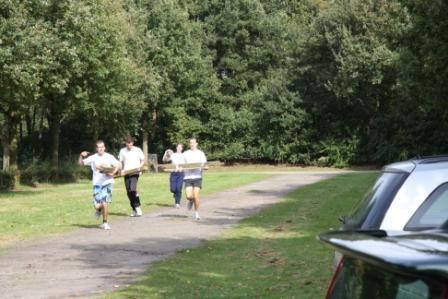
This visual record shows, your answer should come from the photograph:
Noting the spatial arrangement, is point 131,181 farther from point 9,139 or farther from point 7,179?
point 9,139

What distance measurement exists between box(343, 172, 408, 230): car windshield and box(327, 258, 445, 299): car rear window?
2.19 metres

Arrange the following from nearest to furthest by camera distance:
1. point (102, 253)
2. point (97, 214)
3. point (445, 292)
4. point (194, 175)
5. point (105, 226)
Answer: point (445, 292)
point (102, 253)
point (105, 226)
point (97, 214)
point (194, 175)

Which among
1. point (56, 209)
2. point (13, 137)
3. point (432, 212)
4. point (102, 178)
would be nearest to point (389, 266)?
point (432, 212)

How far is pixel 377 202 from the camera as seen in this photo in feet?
17.5

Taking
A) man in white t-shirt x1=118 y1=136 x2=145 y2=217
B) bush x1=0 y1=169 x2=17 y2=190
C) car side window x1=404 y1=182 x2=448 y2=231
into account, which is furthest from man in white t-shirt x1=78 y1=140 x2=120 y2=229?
bush x1=0 y1=169 x2=17 y2=190

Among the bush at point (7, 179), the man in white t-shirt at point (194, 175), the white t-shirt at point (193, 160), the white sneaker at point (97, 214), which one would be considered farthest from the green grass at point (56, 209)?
the bush at point (7, 179)

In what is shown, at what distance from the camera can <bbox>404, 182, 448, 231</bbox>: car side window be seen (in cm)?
500

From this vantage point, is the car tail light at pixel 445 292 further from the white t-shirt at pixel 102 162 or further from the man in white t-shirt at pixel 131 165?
the man in white t-shirt at pixel 131 165

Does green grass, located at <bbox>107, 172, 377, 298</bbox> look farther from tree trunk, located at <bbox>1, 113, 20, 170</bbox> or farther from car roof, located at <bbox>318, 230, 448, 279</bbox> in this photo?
tree trunk, located at <bbox>1, 113, 20, 170</bbox>

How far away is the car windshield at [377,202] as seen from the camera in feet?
17.1

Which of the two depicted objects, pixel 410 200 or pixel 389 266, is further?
pixel 410 200

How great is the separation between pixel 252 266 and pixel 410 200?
17.0 ft

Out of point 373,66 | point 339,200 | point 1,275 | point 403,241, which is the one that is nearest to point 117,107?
point 373,66

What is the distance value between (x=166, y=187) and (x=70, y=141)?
23.6m
